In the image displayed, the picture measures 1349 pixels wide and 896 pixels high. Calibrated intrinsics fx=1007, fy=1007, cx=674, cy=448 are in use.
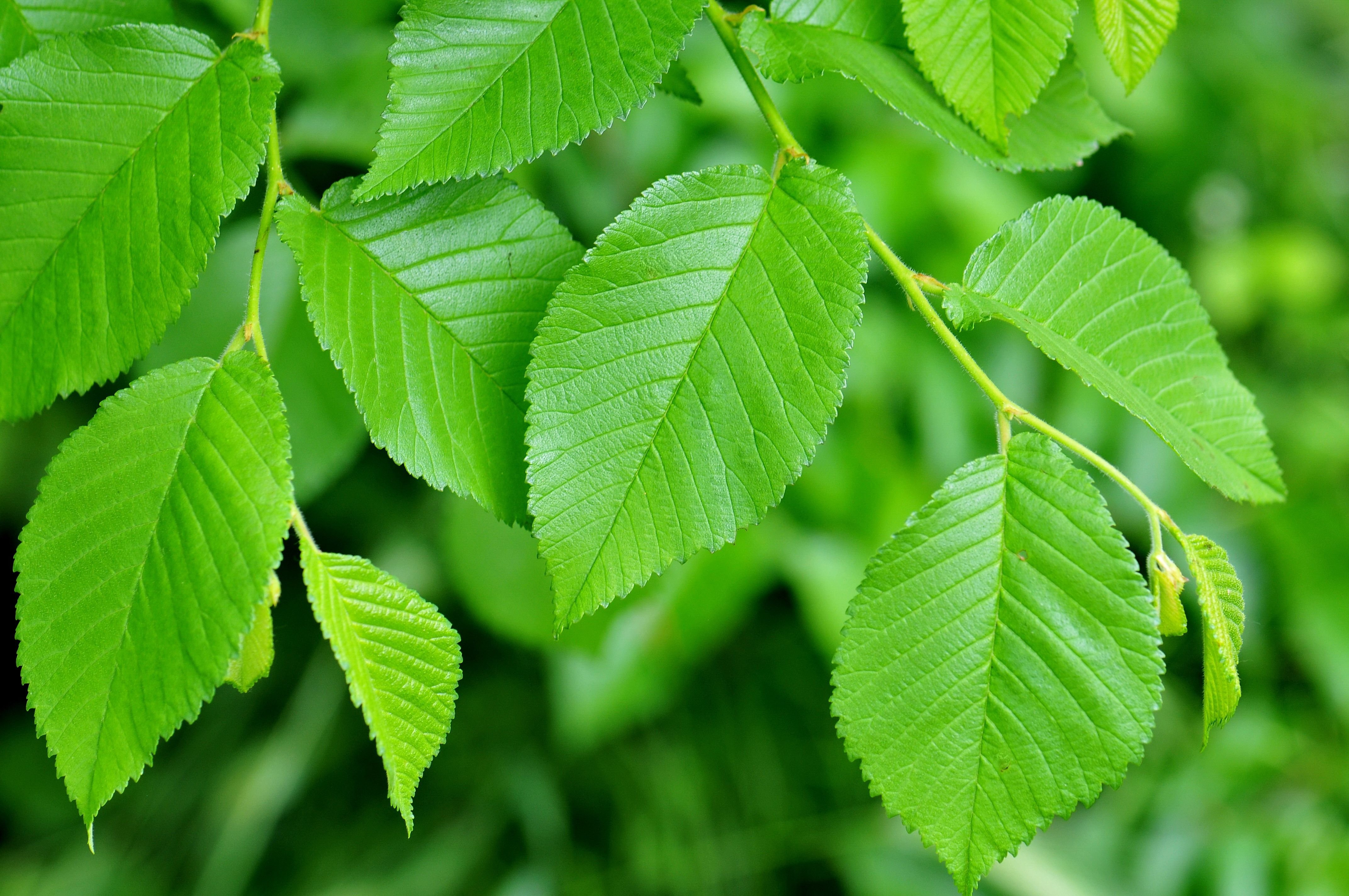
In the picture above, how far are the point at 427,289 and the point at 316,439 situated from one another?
1.08 feet

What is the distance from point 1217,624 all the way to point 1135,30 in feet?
0.84

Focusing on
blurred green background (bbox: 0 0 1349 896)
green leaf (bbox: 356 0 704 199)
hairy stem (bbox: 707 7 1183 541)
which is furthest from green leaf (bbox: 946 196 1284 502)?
blurred green background (bbox: 0 0 1349 896)

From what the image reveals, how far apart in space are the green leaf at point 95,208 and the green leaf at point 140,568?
0.14 feet

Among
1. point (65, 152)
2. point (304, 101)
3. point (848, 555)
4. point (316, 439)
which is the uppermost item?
point (65, 152)

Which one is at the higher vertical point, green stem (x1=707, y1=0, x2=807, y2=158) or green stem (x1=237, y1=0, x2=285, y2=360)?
green stem (x1=707, y1=0, x2=807, y2=158)

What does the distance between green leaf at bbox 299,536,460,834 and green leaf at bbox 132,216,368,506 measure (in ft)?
1.07

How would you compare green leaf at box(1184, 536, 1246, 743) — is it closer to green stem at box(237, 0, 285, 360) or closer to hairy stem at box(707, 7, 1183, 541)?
hairy stem at box(707, 7, 1183, 541)

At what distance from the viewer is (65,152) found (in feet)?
1.32

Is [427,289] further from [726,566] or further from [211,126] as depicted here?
[726,566]

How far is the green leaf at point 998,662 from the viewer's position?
14.8 inches

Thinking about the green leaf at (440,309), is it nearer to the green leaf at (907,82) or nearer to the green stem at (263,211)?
the green stem at (263,211)

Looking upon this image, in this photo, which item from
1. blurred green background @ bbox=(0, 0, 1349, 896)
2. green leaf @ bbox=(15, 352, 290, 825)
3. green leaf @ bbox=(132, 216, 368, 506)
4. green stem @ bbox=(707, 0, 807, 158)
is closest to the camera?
green leaf @ bbox=(15, 352, 290, 825)

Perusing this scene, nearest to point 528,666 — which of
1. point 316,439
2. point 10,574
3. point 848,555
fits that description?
point 848,555

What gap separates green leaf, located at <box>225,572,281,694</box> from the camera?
1.26ft
